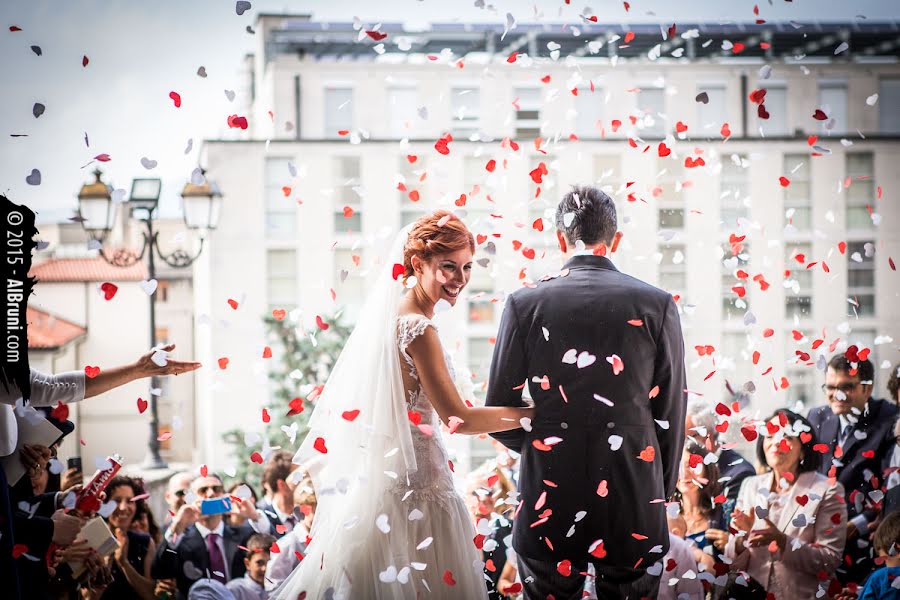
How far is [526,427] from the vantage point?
3053mm

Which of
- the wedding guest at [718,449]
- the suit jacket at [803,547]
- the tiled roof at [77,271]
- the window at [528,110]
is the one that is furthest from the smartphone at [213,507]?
the window at [528,110]

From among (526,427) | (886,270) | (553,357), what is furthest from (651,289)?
(886,270)

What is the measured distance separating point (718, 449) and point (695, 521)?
0.43m

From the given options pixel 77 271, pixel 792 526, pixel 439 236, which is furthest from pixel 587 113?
pixel 439 236

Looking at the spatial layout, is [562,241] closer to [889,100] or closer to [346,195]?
[346,195]

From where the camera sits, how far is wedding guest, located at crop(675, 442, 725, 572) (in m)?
4.16

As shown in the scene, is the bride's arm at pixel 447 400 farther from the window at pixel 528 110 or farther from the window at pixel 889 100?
the window at pixel 889 100

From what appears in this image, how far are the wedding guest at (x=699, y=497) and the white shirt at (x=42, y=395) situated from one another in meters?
2.39

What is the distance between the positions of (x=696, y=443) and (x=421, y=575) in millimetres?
1727

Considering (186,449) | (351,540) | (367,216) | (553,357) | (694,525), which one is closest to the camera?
(553,357)

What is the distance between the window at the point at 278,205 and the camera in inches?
997

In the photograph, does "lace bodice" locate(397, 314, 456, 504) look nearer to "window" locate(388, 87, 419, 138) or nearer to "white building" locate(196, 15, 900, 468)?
"white building" locate(196, 15, 900, 468)

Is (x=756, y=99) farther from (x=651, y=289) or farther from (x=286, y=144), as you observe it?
(x=286, y=144)

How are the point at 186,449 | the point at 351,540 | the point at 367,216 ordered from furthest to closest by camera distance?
the point at 186,449
the point at 367,216
the point at 351,540
